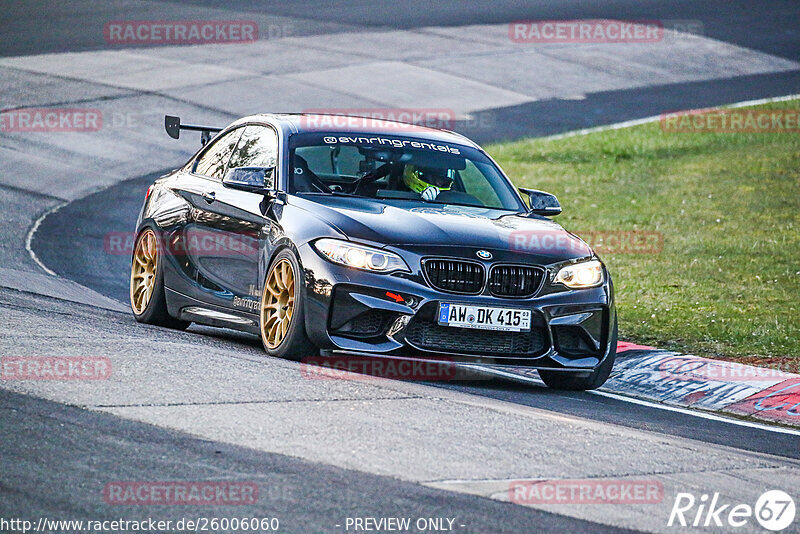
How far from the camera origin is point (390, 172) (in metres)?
9.44

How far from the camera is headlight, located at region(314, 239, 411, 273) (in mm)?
8211

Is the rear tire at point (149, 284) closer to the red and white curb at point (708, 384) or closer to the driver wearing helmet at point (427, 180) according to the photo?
the driver wearing helmet at point (427, 180)

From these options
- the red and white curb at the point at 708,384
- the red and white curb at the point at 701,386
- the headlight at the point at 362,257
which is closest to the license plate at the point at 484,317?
the headlight at the point at 362,257

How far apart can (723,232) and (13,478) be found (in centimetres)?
1305

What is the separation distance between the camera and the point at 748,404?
9133mm

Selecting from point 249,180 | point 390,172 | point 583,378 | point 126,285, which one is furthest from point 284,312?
point 126,285

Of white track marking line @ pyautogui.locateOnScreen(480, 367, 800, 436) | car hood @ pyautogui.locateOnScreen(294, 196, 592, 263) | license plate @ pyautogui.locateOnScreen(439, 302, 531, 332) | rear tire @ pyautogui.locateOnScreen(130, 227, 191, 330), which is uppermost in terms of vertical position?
car hood @ pyautogui.locateOnScreen(294, 196, 592, 263)

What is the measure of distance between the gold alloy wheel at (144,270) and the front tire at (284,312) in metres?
1.76

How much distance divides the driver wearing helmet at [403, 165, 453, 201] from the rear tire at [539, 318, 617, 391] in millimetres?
1415

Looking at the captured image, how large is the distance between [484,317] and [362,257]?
2.64ft

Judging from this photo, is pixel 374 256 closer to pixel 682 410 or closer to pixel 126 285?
pixel 682 410

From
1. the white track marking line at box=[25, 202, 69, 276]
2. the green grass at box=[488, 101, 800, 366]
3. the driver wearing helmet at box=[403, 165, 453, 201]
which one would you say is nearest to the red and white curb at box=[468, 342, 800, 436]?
the green grass at box=[488, 101, 800, 366]

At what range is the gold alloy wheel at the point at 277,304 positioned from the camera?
8.55 m

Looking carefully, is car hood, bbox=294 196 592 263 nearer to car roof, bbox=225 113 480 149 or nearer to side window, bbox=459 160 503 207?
side window, bbox=459 160 503 207
